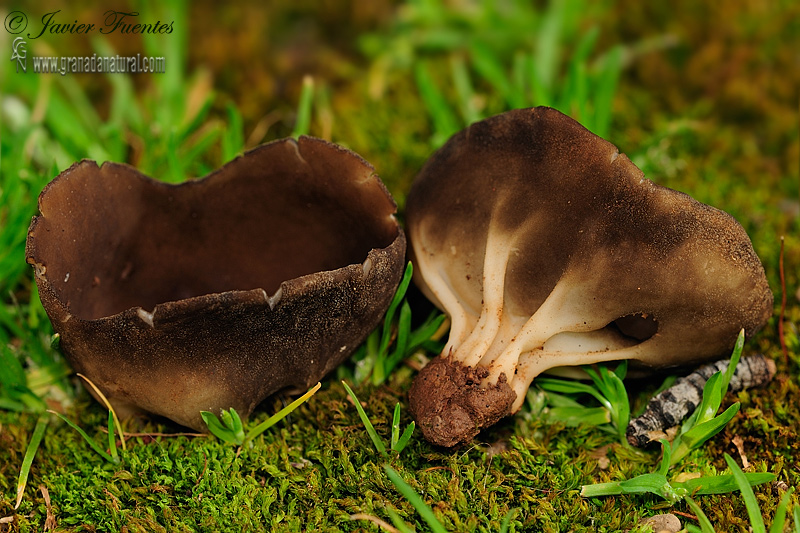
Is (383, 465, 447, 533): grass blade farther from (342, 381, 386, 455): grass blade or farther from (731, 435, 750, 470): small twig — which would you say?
(731, 435, 750, 470): small twig

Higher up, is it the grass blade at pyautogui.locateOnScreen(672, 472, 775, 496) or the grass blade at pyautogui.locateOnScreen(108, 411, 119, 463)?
the grass blade at pyautogui.locateOnScreen(108, 411, 119, 463)

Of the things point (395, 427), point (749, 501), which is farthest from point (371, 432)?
point (749, 501)

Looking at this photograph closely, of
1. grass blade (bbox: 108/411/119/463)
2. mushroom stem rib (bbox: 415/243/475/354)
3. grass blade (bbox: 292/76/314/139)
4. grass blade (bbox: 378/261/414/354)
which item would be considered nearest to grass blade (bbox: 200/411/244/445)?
grass blade (bbox: 108/411/119/463)

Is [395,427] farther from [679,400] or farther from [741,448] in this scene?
[741,448]

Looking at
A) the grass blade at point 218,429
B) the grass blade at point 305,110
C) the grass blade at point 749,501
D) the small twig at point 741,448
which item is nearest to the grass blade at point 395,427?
the grass blade at point 218,429

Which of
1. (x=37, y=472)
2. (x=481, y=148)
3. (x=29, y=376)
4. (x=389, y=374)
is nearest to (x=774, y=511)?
(x=389, y=374)

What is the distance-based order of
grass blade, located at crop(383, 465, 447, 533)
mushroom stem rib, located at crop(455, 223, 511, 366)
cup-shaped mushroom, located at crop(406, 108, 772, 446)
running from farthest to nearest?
mushroom stem rib, located at crop(455, 223, 511, 366) → cup-shaped mushroom, located at crop(406, 108, 772, 446) → grass blade, located at crop(383, 465, 447, 533)
